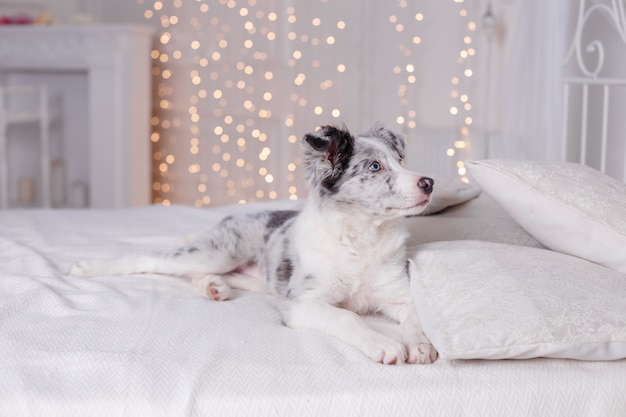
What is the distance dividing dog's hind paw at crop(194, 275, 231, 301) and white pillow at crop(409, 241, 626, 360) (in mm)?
494

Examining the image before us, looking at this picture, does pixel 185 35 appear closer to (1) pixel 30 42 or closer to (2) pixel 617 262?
(1) pixel 30 42

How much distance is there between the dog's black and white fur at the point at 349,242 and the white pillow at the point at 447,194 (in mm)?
467

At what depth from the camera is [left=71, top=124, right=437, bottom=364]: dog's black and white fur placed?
1713 millimetres

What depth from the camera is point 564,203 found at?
1.79 metres

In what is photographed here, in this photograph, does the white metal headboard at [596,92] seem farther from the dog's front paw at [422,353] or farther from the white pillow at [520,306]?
the dog's front paw at [422,353]

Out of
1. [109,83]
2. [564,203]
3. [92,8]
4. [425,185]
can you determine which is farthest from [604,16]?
[92,8]

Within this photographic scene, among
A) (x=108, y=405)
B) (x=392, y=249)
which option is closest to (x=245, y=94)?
(x=392, y=249)

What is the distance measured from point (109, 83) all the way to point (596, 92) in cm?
300

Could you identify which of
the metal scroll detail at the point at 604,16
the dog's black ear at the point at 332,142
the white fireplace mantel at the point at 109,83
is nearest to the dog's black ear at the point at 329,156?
the dog's black ear at the point at 332,142

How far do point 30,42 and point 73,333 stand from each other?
155 inches

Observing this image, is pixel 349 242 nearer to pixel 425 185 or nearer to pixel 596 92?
pixel 425 185

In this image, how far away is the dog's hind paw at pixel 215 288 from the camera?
6.43 feet

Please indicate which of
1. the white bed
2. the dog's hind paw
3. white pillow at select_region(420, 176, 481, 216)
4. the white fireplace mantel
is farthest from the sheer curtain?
the white fireplace mantel

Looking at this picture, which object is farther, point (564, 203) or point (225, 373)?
point (564, 203)
